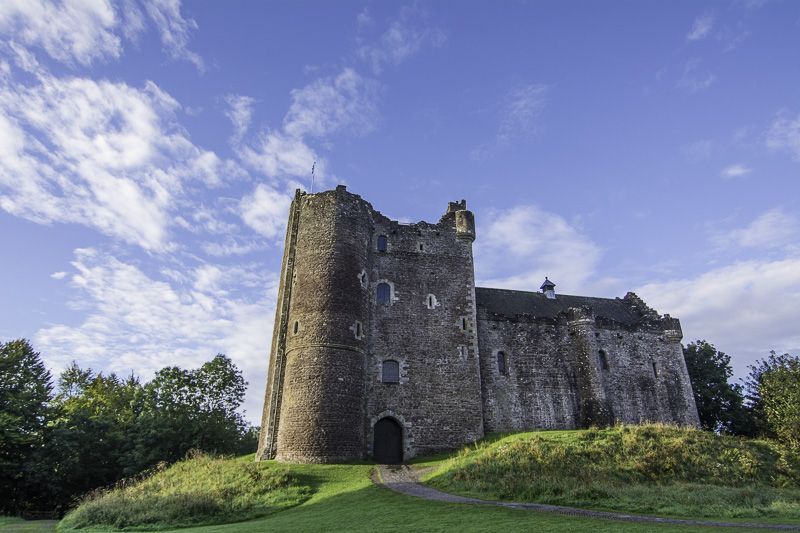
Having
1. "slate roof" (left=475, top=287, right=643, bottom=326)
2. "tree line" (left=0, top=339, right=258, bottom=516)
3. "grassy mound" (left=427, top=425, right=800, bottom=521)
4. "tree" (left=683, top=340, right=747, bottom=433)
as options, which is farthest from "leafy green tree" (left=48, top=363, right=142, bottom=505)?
"tree" (left=683, top=340, right=747, bottom=433)

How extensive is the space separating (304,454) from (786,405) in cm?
2287

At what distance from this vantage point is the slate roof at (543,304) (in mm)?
33938

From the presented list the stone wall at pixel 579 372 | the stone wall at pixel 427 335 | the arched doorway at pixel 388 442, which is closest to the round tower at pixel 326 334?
the arched doorway at pixel 388 442

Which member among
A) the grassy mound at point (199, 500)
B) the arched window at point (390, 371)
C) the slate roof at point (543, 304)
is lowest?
the grassy mound at point (199, 500)

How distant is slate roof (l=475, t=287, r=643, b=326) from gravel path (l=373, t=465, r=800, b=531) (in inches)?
535

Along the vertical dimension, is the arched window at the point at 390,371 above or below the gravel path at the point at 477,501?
above

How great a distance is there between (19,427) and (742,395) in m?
45.5

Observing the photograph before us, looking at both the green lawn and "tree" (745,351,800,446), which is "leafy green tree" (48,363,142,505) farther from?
"tree" (745,351,800,446)

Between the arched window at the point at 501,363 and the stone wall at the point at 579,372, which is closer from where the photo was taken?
the stone wall at the point at 579,372

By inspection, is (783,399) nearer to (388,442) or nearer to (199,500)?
(388,442)

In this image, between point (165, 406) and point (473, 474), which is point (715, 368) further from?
point (165, 406)

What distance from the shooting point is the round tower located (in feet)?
75.2

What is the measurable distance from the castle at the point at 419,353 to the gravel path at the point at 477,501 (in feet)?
10.4

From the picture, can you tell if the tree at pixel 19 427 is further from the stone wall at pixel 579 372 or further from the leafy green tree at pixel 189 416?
the stone wall at pixel 579 372
